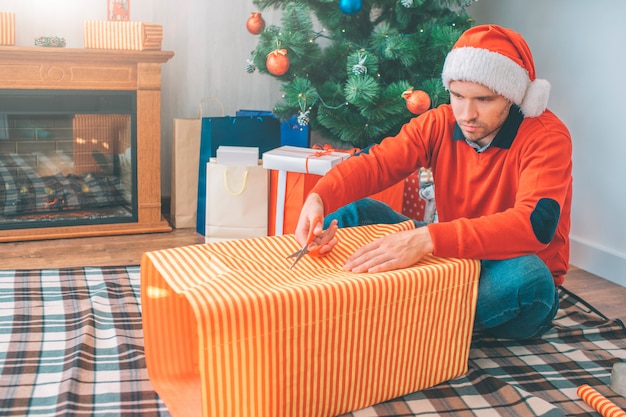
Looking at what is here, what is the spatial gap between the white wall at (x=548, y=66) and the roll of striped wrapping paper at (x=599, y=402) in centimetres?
106

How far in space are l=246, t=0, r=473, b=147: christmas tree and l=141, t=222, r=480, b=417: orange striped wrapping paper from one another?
106 cm

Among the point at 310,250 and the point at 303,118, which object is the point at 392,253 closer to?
the point at 310,250

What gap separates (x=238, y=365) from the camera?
3.75 feet

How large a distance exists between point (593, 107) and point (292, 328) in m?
1.86

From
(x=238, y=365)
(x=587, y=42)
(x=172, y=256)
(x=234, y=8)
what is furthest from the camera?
(x=234, y=8)

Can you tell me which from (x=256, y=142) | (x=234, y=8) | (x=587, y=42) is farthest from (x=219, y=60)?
(x=587, y=42)

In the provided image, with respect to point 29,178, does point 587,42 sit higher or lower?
higher

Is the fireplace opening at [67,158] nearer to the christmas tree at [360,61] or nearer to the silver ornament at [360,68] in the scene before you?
the christmas tree at [360,61]

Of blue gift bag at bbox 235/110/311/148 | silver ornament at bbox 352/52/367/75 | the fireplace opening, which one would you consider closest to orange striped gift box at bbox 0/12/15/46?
the fireplace opening

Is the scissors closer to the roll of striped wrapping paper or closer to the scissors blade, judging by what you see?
the scissors blade

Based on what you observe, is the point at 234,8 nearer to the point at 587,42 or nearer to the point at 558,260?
the point at 587,42

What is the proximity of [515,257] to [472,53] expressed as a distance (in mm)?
508

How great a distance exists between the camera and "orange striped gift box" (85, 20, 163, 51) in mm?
2672

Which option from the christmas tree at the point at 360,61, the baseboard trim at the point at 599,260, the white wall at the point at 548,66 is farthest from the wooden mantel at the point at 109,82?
the baseboard trim at the point at 599,260
